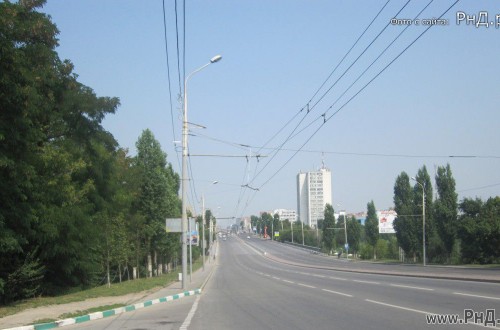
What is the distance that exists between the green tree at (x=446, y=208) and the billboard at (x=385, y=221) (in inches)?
1141

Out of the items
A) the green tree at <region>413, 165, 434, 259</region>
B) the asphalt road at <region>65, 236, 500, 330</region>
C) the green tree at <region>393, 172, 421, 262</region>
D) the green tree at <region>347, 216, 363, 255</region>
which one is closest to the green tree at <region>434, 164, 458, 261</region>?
the green tree at <region>413, 165, 434, 259</region>

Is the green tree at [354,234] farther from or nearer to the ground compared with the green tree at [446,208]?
nearer to the ground

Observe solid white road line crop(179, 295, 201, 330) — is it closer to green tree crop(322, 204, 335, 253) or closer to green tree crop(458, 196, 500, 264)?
green tree crop(458, 196, 500, 264)

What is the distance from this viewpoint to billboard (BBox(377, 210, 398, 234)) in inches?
3925

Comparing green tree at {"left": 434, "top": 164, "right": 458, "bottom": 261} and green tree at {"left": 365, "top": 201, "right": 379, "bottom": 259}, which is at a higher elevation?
green tree at {"left": 434, "top": 164, "right": 458, "bottom": 261}

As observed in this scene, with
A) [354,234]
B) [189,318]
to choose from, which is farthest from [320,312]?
[354,234]

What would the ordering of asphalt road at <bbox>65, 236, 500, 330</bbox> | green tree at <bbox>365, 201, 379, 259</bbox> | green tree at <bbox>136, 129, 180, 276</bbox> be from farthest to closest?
green tree at <bbox>365, 201, 379, 259</bbox> < green tree at <bbox>136, 129, 180, 276</bbox> < asphalt road at <bbox>65, 236, 500, 330</bbox>

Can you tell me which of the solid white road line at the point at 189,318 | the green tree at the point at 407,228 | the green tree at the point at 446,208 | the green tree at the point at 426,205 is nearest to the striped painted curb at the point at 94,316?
the solid white road line at the point at 189,318

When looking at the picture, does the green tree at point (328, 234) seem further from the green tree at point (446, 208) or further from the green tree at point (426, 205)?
the green tree at point (446, 208)

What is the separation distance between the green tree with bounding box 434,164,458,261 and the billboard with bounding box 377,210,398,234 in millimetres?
28973

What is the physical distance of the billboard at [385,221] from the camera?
99688 mm

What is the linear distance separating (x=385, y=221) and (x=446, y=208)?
33.3 m

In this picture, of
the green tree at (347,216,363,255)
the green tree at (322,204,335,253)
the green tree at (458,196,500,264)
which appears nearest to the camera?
the green tree at (458,196,500,264)

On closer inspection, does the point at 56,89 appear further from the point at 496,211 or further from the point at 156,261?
the point at 496,211
